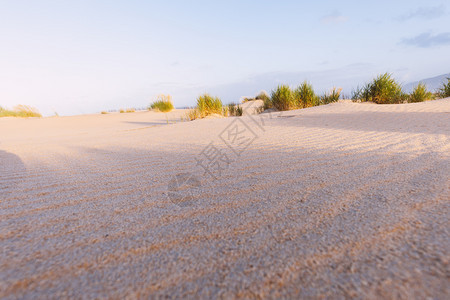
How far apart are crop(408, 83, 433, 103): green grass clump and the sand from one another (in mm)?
8789

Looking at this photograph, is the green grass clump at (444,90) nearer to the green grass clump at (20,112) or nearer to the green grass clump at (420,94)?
the green grass clump at (420,94)

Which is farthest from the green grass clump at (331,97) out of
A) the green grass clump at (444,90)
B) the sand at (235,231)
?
the sand at (235,231)

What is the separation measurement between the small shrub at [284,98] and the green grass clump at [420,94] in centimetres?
467

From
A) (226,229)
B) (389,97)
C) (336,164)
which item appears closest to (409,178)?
(336,164)

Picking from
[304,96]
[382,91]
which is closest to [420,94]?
[382,91]

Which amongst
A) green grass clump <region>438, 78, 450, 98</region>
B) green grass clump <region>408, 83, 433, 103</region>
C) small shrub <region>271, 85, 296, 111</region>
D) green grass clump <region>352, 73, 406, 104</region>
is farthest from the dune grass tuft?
green grass clump <region>438, 78, 450, 98</region>

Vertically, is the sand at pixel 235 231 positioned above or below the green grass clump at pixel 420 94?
below

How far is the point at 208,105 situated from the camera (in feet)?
23.9

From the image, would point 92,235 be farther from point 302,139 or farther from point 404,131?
point 404,131

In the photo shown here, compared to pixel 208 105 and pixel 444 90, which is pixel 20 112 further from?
pixel 444 90

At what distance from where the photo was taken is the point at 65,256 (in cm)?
67

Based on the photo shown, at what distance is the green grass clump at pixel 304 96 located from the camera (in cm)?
760

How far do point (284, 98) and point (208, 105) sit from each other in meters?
2.52

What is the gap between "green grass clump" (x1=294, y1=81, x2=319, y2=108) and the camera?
24.9 feet
